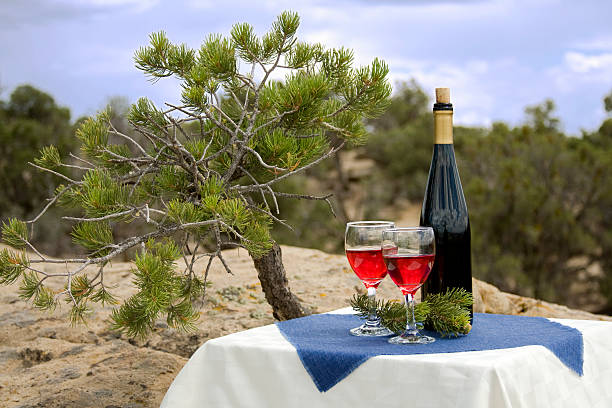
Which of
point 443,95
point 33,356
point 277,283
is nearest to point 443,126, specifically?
point 443,95

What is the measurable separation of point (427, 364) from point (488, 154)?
30.3 ft

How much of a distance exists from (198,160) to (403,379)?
1.05 metres

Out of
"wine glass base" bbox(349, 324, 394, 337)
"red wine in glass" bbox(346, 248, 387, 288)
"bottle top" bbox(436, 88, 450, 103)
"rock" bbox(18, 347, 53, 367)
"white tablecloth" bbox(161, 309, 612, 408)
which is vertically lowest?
"rock" bbox(18, 347, 53, 367)

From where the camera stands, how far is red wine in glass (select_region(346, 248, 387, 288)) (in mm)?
2020

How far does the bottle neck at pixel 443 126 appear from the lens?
206cm

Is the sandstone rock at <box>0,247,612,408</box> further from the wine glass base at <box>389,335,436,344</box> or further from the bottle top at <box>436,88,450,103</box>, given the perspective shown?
the bottle top at <box>436,88,450,103</box>

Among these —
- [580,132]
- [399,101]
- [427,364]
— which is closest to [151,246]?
[427,364]

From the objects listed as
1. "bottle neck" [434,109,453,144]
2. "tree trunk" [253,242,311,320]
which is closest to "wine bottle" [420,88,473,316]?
"bottle neck" [434,109,453,144]

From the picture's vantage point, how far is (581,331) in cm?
205

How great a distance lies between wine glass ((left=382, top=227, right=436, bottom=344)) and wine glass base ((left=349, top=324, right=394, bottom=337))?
0.14m

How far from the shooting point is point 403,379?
1682mm

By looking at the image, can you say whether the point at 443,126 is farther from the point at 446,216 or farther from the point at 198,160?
the point at 198,160

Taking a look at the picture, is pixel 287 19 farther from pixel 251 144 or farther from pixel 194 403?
pixel 194 403

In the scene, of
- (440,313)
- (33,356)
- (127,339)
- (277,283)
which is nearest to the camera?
(440,313)
